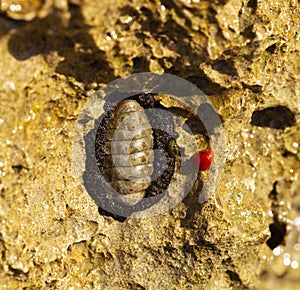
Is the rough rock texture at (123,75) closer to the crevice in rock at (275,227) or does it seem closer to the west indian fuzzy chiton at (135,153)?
the crevice in rock at (275,227)

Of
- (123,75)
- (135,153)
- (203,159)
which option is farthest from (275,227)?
(123,75)

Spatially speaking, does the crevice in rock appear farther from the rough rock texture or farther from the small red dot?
the small red dot

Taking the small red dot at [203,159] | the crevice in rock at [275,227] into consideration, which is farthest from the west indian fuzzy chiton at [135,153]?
the crevice in rock at [275,227]

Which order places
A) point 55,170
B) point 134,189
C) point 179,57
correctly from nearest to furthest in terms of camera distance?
point 179,57 → point 55,170 → point 134,189

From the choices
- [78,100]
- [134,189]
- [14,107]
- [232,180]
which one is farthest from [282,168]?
[14,107]

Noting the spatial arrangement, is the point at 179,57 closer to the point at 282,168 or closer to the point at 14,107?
the point at 14,107

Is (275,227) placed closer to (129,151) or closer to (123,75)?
(129,151)

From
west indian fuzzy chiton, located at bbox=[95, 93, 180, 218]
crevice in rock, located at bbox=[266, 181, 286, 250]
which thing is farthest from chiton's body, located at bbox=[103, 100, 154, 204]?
crevice in rock, located at bbox=[266, 181, 286, 250]

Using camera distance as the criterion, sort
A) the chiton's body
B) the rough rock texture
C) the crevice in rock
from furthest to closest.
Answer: the crevice in rock → the chiton's body → the rough rock texture
